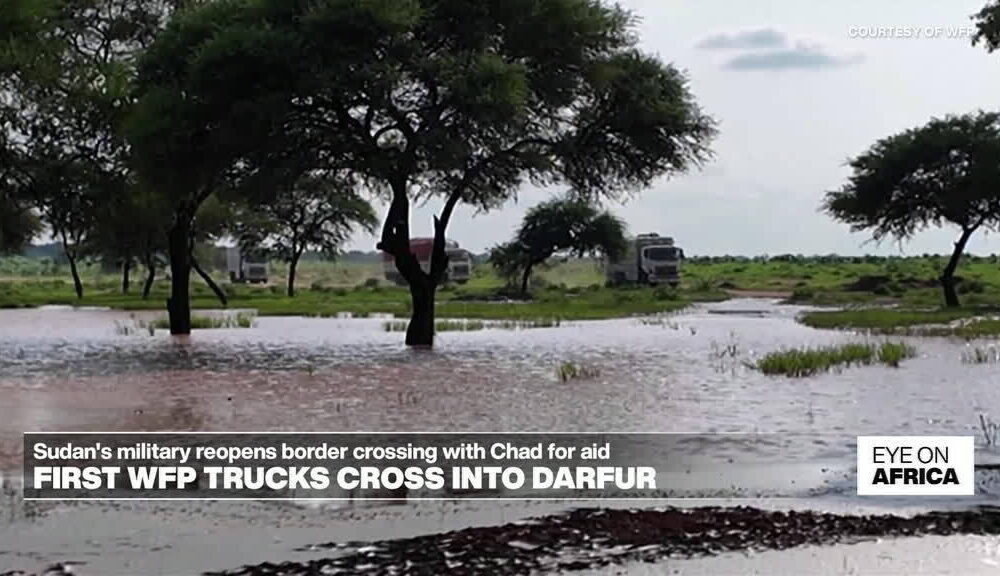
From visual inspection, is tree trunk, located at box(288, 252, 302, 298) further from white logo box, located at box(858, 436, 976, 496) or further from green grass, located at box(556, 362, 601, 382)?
white logo box, located at box(858, 436, 976, 496)

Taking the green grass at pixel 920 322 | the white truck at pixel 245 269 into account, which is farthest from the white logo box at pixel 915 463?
the white truck at pixel 245 269

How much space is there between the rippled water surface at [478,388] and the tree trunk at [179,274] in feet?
9.84

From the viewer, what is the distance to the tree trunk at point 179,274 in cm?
3469

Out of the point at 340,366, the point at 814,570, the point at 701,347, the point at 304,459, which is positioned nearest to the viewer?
the point at 814,570

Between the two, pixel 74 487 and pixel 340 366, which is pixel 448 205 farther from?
pixel 74 487

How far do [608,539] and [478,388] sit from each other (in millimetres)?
10548

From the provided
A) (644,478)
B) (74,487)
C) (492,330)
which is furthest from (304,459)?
(492,330)

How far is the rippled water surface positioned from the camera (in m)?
14.4

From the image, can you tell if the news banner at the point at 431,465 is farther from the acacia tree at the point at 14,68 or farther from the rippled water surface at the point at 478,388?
the acacia tree at the point at 14,68

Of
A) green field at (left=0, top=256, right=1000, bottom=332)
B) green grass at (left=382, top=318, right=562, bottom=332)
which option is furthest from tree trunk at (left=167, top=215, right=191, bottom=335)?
green field at (left=0, top=256, right=1000, bottom=332)

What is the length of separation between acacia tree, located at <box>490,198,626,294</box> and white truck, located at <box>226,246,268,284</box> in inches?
1207

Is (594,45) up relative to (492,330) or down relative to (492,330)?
up

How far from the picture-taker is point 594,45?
2920 cm

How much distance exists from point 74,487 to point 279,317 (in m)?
38.9
